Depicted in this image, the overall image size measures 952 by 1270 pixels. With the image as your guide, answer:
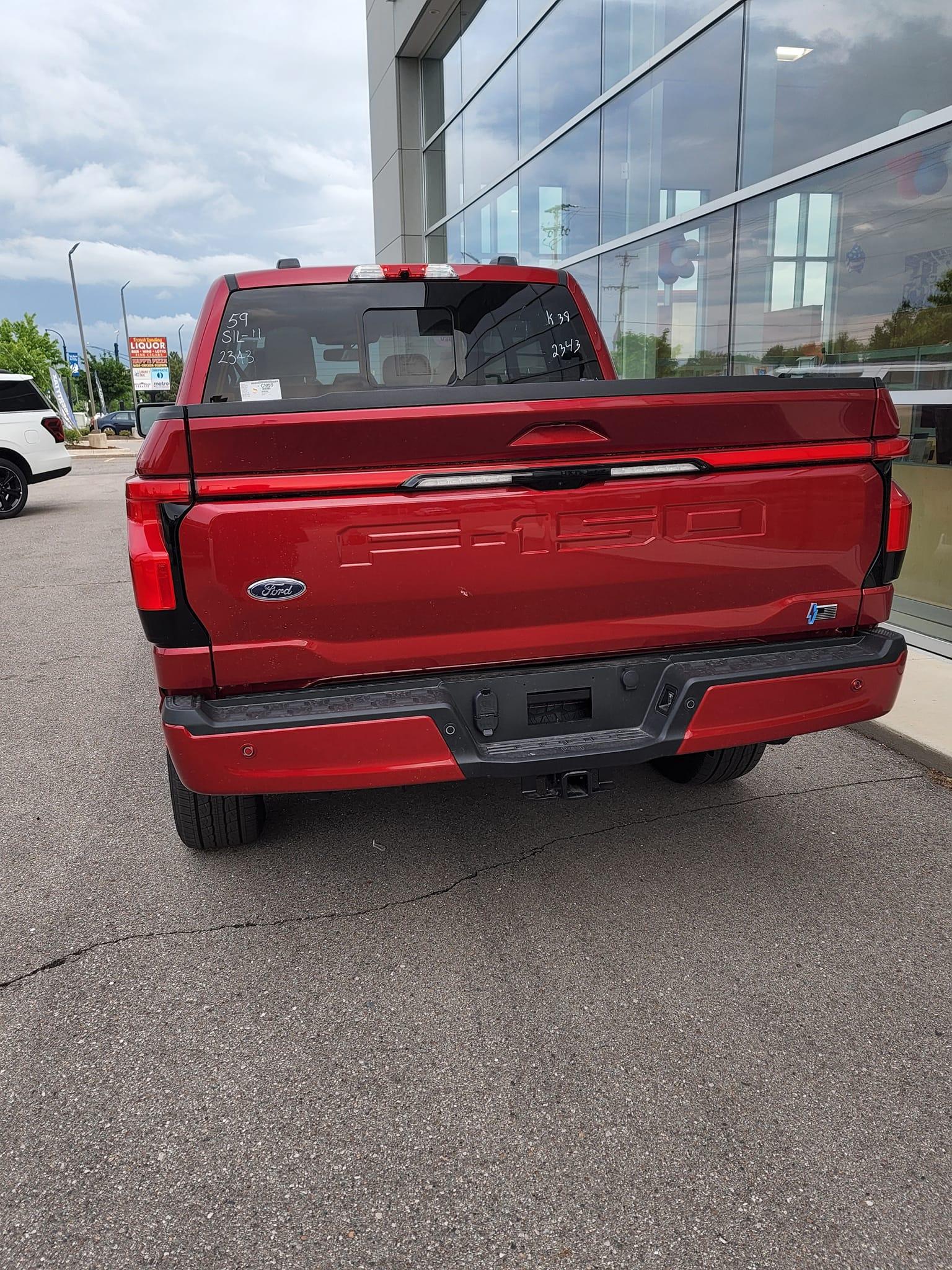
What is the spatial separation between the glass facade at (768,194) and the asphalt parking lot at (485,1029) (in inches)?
143

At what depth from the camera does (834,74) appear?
6.89 m

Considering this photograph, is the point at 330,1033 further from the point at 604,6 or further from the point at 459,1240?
the point at 604,6

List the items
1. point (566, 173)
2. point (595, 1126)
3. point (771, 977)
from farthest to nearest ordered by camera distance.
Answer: point (566, 173), point (771, 977), point (595, 1126)

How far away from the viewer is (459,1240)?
1848mm

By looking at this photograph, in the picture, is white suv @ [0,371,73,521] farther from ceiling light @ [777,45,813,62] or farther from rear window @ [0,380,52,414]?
ceiling light @ [777,45,813,62]

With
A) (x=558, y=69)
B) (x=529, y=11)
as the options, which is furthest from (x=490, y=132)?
(x=558, y=69)

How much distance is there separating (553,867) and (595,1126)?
1250 millimetres

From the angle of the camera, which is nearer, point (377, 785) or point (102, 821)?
point (377, 785)

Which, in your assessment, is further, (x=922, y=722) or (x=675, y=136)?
(x=675, y=136)

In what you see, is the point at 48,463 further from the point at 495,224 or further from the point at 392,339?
the point at 392,339

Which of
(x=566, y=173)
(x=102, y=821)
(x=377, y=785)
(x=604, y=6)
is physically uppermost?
(x=604, y=6)

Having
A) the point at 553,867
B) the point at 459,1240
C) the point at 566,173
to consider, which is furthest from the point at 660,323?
the point at 459,1240

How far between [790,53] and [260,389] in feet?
20.0

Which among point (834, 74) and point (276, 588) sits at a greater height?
point (834, 74)
